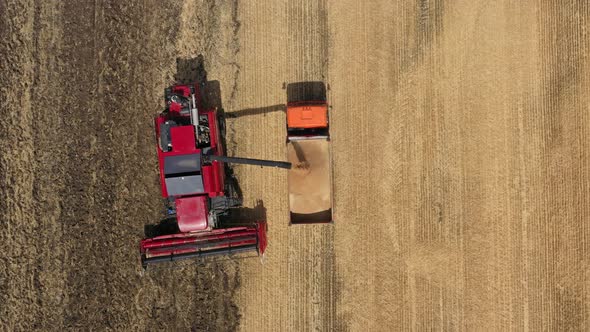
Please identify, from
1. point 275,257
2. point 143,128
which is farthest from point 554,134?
point 143,128

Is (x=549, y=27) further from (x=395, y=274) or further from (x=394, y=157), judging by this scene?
(x=395, y=274)

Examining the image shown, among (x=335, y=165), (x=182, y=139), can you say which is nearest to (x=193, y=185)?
(x=182, y=139)

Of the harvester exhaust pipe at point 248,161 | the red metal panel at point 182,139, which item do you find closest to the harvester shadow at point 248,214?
the harvester exhaust pipe at point 248,161

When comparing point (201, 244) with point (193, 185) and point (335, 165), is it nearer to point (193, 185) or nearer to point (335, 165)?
point (193, 185)

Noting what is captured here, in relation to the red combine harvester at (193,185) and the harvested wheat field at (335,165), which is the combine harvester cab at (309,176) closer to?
the harvested wheat field at (335,165)

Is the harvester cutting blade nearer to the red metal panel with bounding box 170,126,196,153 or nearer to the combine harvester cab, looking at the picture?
the combine harvester cab

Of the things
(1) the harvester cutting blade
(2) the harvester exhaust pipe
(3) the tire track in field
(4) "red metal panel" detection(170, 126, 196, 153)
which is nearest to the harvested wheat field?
(3) the tire track in field
